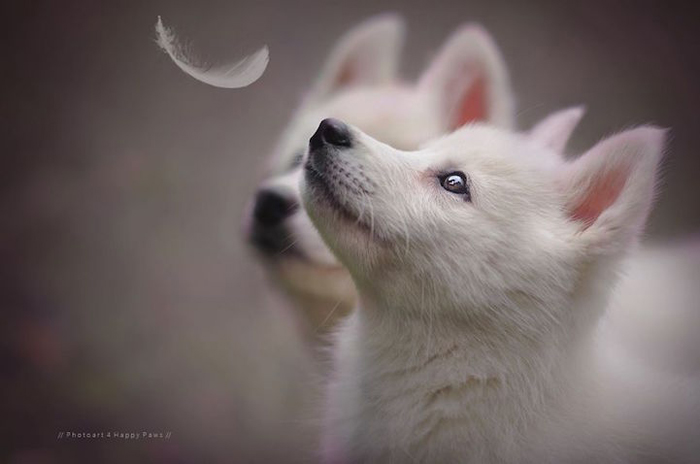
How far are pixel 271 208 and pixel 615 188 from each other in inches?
25.2

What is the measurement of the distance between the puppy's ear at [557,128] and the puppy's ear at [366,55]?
323mm

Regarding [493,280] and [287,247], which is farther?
[287,247]

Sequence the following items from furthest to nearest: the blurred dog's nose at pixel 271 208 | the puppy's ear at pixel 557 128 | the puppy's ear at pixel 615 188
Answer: the blurred dog's nose at pixel 271 208, the puppy's ear at pixel 557 128, the puppy's ear at pixel 615 188

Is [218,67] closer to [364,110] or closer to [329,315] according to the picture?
[364,110]

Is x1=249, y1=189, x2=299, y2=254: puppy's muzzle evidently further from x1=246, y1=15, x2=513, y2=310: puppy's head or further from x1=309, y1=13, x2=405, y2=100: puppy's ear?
x1=309, y1=13, x2=405, y2=100: puppy's ear

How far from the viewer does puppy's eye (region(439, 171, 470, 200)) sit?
118 centimetres

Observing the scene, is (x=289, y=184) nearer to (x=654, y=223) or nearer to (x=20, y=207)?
(x=20, y=207)

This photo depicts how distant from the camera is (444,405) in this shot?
1203 millimetres

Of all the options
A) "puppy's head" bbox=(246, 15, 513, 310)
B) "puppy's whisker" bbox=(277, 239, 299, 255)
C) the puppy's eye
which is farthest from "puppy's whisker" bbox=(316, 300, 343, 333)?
the puppy's eye

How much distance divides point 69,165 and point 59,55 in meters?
0.23

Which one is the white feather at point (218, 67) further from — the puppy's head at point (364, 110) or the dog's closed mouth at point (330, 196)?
the dog's closed mouth at point (330, 196)

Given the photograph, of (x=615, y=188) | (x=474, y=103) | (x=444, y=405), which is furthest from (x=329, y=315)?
(x=615, y=188)

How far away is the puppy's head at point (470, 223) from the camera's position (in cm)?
115

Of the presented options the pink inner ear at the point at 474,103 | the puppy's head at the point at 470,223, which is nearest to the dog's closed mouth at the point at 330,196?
the puppy's head at the point at 470,223
